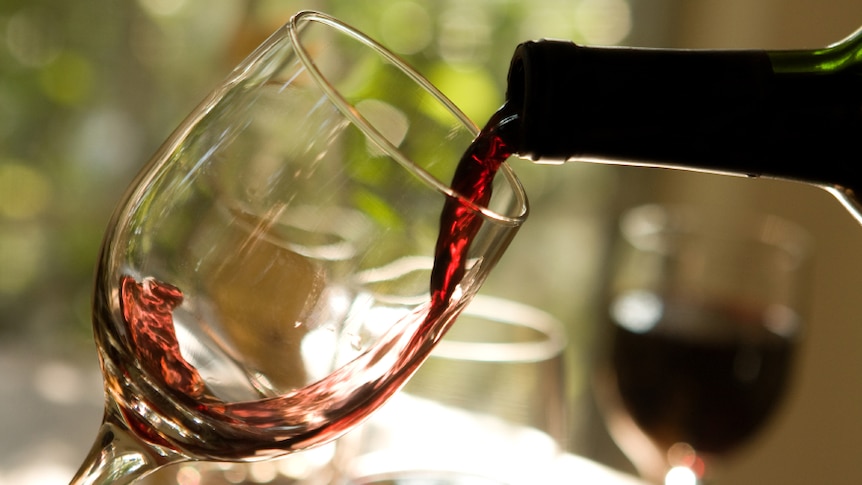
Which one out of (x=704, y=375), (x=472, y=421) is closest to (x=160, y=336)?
(x=472, y=421)

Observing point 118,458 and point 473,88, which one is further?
point 473,88

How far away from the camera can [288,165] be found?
37cm

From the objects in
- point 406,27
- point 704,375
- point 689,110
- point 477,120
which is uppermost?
point 406,27

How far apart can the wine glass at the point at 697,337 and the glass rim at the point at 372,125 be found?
422 millimetres

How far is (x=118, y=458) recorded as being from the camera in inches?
15.7

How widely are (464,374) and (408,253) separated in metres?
0.12

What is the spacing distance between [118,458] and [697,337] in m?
0.51

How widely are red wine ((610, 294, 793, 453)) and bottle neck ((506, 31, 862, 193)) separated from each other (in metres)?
0.38

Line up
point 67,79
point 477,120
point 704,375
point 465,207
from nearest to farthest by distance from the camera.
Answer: point 465,207, point 704,375, point 477,120, point 67,79

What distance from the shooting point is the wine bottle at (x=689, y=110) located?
14.3 inches

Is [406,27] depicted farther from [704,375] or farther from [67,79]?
[704,375]

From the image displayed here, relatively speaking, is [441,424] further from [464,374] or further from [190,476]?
[190,476]

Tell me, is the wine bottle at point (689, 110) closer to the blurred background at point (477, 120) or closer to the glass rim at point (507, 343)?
the glass rim at point (507, 343)

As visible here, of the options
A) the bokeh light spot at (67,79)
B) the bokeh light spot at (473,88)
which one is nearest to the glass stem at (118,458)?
the bokeh light spot at (473,88)
